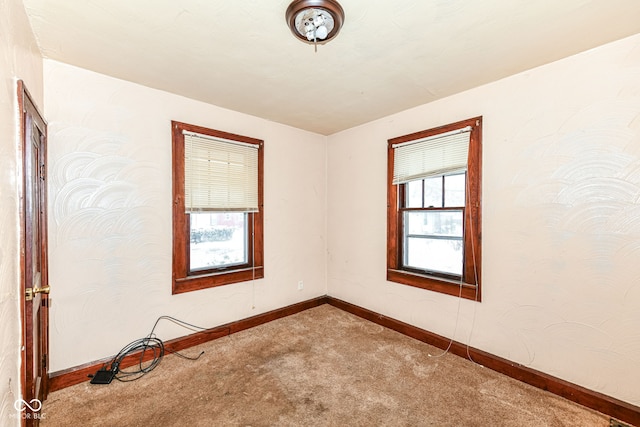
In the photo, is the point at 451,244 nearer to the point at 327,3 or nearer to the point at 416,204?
the point at 416,204

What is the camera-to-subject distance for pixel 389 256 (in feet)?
10.4

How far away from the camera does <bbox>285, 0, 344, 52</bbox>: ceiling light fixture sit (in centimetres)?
142

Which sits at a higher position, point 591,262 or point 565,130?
point 565,130

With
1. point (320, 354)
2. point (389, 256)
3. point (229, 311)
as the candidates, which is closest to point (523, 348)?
Result: point (389, 256)

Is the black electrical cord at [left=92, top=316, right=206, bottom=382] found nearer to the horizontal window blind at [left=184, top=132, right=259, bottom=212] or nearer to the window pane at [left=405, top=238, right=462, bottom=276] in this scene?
the horizontal window blind at [left=184, top=132, right=259, bottom=212]

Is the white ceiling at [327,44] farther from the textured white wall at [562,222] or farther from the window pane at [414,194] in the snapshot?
the window pane at [414,194]

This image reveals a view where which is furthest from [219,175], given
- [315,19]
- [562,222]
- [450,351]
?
[562,222]

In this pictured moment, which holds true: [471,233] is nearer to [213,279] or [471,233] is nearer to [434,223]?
[434,223]

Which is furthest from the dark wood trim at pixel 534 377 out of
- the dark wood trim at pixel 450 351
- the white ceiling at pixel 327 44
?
the white ceiling at pixel 327 44

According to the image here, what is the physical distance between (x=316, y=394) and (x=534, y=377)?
1.68 meters

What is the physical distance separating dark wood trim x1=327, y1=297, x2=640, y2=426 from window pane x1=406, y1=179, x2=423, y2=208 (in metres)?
1.31

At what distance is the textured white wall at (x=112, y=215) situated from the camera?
82.4 inches

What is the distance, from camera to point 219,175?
289cm

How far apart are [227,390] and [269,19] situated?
2.54 metres
